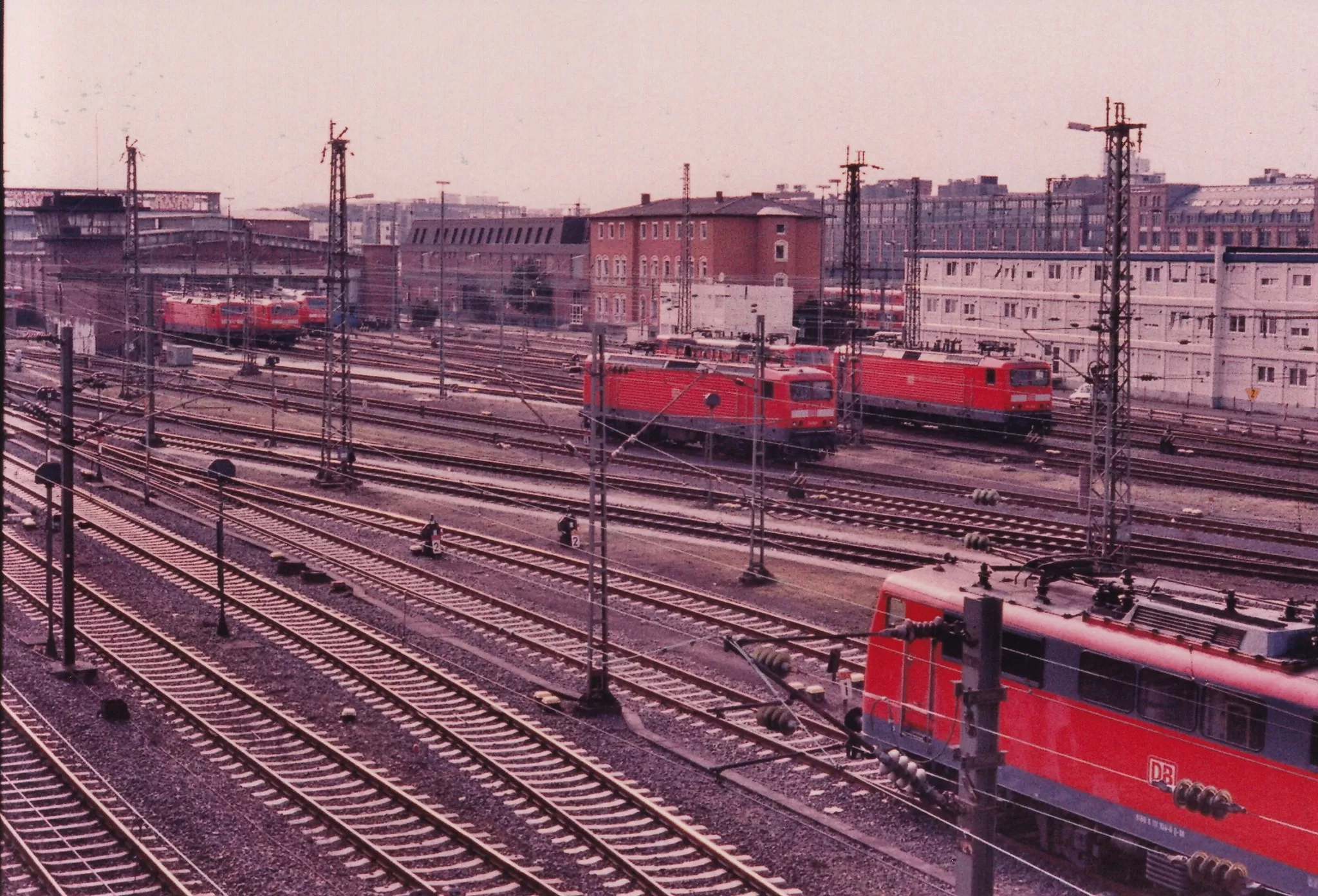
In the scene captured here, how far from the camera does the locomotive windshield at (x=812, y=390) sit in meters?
41.2

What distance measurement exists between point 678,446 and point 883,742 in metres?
30.2

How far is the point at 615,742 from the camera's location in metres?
17.6

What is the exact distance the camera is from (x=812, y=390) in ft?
137

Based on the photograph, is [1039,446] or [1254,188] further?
[1254,188]

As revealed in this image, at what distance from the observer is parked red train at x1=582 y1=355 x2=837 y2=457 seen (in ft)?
135

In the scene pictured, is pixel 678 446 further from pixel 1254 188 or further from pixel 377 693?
pixel 1254 188

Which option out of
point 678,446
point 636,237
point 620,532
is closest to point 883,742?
point 620,532

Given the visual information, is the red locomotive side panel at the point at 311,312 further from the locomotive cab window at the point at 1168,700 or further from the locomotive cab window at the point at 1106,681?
the locomotive cab window at the point at 1168,700

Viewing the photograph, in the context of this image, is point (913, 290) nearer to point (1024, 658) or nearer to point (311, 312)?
point (311, 312)

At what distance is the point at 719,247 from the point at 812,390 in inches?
1698

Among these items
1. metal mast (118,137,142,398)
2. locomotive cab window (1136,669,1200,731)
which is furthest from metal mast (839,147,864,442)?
locomotive cab window (1136,669,1200,731)

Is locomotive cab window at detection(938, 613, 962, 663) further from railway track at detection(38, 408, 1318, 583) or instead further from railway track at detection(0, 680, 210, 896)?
railway track at detection(38, 408, 1318, 583)

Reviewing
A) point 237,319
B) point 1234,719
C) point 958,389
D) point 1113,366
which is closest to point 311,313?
point 237,319

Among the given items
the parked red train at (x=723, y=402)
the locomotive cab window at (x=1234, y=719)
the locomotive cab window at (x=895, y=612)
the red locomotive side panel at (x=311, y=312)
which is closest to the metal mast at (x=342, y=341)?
the parked red train at (x=723, y=402)
